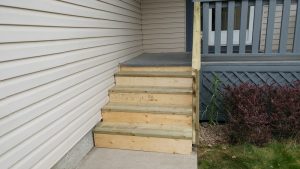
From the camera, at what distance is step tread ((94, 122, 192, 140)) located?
2979 mm

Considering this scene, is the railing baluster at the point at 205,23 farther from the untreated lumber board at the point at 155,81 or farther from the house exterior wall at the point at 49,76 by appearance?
the house exterior wall at the point at 49,76

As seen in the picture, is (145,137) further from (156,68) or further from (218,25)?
(218,25)

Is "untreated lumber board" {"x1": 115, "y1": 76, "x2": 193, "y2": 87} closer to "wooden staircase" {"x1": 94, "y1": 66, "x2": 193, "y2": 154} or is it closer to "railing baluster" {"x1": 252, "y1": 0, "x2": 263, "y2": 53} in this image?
"wooden staircase" {"x1": 94, "y1": 66, "x2": 193, "y2": 154}

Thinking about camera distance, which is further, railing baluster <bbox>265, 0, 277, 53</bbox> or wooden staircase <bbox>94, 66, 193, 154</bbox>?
railing baluster <bbox>265, 0, 277, 53</bbox>

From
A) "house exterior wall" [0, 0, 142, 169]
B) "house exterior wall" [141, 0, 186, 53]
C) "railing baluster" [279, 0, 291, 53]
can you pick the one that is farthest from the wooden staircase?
"house exterior wall" [141, 0, 186, 53]

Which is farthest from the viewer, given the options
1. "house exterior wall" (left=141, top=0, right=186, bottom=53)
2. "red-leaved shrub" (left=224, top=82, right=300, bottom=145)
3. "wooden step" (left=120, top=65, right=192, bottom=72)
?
"house exterior wall" (left=141, top=0, right=186, bottom=53)

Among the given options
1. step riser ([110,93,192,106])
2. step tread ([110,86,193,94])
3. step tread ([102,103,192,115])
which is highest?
step tread ([110,86,193,94])

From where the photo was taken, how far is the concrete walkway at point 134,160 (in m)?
2.74

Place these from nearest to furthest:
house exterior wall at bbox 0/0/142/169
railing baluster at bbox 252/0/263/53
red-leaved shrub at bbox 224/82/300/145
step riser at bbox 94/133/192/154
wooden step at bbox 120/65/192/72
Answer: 1. house exterior wall at bbox 0/0/142/169
2. step riser at bbox 94/133/192/154
3. red-leaved shrub at bbox 224/82/300/145
4. railing baluster at bbox 252/0/263/53
5. wooden step at bbox 120/65/192/72

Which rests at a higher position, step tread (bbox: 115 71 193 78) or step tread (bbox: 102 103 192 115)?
step tread (bbox: 115 71 193 78)

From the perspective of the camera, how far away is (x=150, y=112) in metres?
3.27

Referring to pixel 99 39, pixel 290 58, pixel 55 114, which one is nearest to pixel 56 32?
pixel 55 114

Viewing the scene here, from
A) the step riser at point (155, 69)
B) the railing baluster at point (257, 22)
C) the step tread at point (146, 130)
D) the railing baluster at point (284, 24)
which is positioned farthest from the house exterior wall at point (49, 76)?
the railing baluster at point (284, 24)

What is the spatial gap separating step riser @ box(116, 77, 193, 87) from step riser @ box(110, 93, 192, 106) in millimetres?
252
